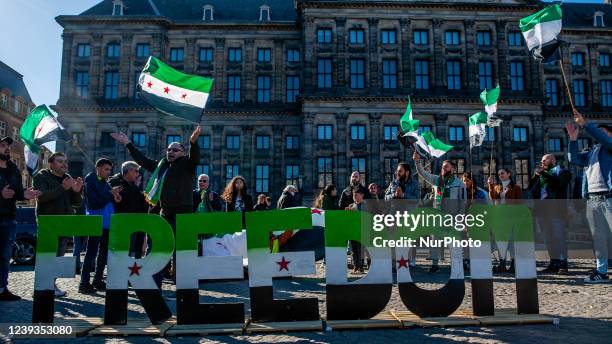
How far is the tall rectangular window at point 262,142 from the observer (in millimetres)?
34062

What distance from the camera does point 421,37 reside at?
32281mm

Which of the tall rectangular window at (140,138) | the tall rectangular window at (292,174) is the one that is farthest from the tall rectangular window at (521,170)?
the tall rectangular window at (140,138)

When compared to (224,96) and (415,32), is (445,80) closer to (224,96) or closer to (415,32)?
(415,32)

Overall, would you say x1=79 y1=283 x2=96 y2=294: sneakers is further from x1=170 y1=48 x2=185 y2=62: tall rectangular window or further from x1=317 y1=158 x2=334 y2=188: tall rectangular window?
x1=170 y1=48 x2=185 y2=62: tall rectangular window

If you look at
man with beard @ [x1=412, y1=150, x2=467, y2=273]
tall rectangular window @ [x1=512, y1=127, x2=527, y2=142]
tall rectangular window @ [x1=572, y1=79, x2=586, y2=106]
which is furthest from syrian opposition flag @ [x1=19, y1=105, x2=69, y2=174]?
tall rectangular window @ [x1=572, y1=79, x2=586, y2=106]

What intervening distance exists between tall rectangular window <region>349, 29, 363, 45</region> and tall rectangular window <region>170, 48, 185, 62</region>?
13.3 metres

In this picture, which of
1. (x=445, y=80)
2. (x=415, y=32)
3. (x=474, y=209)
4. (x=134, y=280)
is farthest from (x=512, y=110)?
(x=134, y=280)

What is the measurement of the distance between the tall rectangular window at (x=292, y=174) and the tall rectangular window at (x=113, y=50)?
15.8m

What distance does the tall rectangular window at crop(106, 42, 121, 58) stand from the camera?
33.9 meters

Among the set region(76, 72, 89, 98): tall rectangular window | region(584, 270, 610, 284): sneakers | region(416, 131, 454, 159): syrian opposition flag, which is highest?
region(76, 72, 89, 98): tall rectangular window

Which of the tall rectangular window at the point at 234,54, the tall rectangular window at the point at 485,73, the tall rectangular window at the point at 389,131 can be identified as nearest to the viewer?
the tall rectangular window at the point at 389,131

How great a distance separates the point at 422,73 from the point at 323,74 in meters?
7.26

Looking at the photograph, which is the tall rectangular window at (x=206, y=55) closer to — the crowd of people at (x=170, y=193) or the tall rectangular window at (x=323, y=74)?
the tall rectangular window at (x=323, y=74)

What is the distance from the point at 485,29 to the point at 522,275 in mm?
32420
